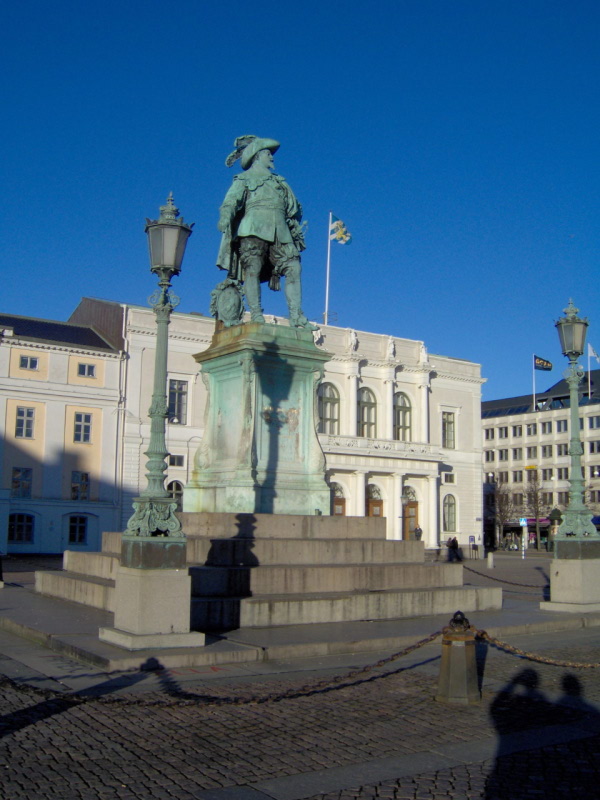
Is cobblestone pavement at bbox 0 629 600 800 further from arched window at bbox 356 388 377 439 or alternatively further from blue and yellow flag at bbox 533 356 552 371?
blue and yellow flag at bbox 533 356 552 371

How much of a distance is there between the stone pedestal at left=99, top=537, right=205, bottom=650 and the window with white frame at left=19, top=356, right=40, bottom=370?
40032mm

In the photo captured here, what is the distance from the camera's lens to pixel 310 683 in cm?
947

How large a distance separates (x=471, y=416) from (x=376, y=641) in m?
58.3

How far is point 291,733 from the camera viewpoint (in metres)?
7.50

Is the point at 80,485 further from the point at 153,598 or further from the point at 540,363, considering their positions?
the point at 540,363

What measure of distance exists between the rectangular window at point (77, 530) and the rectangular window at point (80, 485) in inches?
48.3

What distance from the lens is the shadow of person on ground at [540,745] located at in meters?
6.19

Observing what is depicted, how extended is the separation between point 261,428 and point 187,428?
3856 cm

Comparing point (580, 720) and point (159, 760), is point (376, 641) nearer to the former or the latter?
point (580, 720)

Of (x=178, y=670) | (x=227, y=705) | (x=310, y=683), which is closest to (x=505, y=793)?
(x=227, y=705)

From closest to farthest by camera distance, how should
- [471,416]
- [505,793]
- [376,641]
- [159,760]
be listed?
[505,793] < [159,760] < [376,641] < [471,416]

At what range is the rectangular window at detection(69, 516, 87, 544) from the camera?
48781 millimetres

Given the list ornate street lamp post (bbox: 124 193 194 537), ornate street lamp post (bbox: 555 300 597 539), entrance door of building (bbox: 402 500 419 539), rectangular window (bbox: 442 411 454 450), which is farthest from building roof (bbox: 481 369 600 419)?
ornate street lamp post (bbox: 124 193 194 537)

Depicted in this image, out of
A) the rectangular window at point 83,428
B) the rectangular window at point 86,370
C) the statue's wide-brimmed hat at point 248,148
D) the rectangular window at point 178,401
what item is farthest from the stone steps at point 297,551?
the rectangular window at point 178,401
